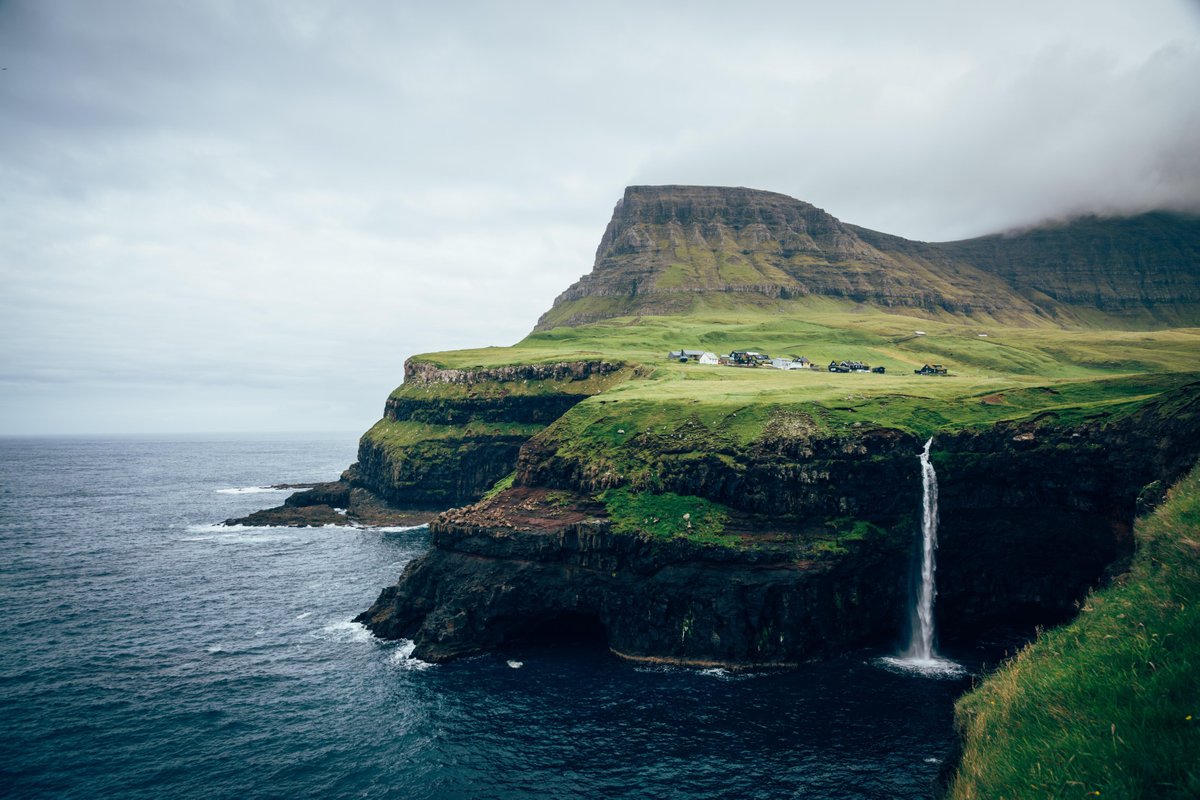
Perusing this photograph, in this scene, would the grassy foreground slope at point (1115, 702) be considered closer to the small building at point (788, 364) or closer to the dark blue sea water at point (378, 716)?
the dark blue sea water at point (378, 716)

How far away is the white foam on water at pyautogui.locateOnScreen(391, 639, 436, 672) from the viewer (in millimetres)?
60250

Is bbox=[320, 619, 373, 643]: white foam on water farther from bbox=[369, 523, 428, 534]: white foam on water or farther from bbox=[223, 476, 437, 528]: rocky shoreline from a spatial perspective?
bbox=[223, 476, 437, 528]: rocky shoreline

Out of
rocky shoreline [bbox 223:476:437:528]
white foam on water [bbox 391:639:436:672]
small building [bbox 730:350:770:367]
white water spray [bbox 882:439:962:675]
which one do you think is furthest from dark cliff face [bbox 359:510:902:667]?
small building [bbox 730:350:770:367]

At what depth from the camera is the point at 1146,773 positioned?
12602 millimetres

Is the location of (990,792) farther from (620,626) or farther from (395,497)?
(395,497)

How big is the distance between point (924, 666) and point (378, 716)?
4919cm

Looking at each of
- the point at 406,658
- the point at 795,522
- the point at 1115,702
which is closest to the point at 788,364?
the point at 795,522

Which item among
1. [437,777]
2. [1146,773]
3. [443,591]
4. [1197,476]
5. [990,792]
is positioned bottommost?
[437,777]

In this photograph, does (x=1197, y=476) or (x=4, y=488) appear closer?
(x=1197, y=476)

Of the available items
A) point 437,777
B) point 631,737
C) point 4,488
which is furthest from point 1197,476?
point 4,488

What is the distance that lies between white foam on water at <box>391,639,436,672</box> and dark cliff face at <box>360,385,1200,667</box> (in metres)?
1.25

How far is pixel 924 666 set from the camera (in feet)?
187

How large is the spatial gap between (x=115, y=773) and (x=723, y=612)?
49.2 metres

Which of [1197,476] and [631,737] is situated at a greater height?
[1197,476]
